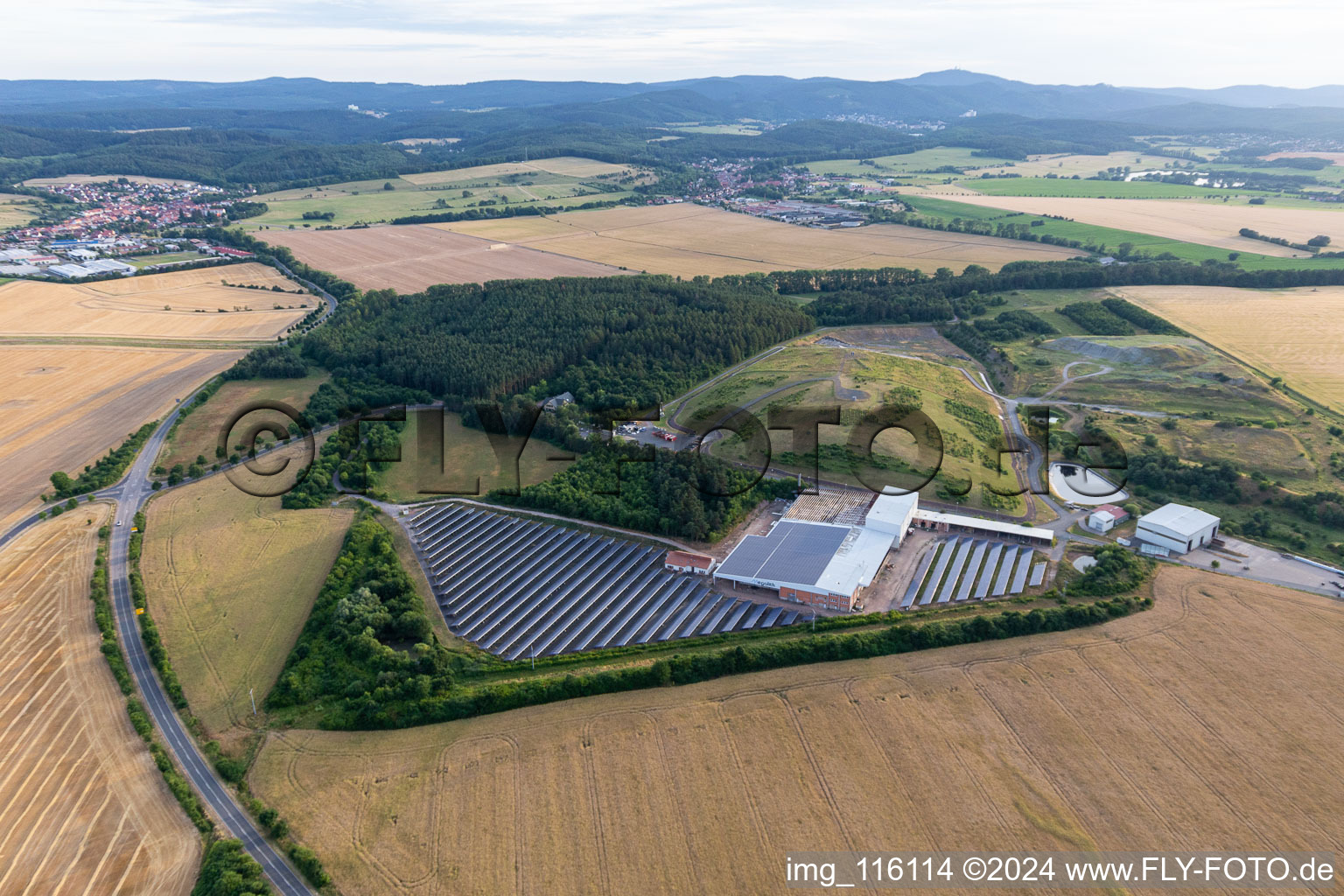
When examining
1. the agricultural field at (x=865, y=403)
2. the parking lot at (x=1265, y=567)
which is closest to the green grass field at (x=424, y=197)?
the agricultural field at (x=865, y=403)

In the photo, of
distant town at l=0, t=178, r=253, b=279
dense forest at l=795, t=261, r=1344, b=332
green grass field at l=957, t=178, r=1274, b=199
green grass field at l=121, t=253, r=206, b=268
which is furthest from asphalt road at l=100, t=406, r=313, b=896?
green grass field at l=957, t=178, r=1274, b=199

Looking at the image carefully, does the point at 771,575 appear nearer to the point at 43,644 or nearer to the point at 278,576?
the point at 278,576

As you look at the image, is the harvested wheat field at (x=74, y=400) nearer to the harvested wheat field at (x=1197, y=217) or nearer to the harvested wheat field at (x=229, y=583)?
the harvested wheat field at (x=229, y=583)

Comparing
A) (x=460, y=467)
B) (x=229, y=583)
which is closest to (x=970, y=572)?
(x=460, y=467)

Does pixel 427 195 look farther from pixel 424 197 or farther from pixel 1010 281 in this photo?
pixel 1010 281

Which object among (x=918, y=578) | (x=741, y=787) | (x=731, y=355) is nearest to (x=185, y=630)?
(x=741, y=787)

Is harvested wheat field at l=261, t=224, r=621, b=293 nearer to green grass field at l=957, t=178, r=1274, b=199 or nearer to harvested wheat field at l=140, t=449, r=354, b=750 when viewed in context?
harvested wheat field at l=140, t=449, r=354, b=750
